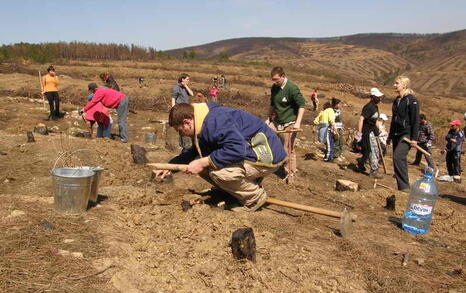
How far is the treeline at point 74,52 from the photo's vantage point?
46709mm

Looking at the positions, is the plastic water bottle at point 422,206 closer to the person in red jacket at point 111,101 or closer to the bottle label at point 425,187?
the bottle label at point 425,187

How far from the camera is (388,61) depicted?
10081 centimetres

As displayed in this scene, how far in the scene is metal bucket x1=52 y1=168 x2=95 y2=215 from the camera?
13.5 ft

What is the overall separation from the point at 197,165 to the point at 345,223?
1799 millimetres

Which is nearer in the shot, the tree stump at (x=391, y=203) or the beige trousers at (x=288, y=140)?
the tree stump at (x=391, y=203)

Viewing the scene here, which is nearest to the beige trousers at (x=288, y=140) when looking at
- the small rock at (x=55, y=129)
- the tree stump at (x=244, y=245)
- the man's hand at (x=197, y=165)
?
the man's hand at (x=197, y=165)

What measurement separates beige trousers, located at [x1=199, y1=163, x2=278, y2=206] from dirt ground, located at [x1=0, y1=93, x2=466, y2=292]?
25 cm

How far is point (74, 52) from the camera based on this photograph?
193ft

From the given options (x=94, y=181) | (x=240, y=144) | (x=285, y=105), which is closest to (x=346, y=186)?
(x=285, y=105)

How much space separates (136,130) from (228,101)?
11.1 m

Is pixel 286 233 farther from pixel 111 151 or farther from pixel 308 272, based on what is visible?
pixel 111 151

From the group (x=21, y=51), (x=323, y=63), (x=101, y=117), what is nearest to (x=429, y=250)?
(x=101, y=117)

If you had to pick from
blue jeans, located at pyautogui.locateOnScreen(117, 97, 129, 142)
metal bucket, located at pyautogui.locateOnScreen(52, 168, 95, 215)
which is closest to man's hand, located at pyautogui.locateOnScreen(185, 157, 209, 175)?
metal bucket, located at pyautogui.locateOnScreen(52, 168, 95, 215)

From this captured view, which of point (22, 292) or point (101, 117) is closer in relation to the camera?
point (22, 292)
